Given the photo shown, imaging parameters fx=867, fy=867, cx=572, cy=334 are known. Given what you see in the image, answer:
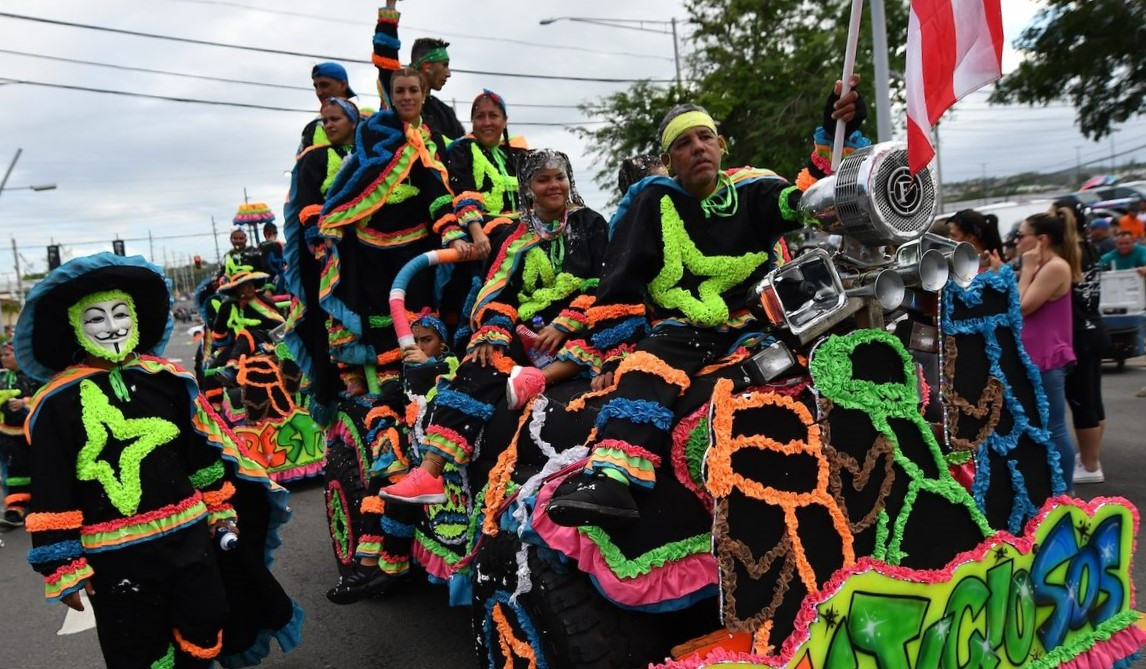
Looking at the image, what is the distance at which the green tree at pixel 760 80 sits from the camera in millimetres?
17969

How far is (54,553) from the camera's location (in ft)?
9.98

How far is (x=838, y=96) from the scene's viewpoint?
278 cm

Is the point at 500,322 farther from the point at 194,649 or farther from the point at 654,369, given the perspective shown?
the point at 194,649

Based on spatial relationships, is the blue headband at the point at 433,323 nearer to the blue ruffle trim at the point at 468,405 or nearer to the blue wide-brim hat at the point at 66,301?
the blue ruffle trim at the point at 468,405

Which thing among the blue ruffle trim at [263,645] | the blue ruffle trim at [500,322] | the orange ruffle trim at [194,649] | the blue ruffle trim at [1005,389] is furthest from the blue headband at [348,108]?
the blue ruffle trim at [1005,389]

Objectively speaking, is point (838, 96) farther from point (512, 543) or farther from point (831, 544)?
point (512, 543)

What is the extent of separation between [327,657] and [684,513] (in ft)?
8.52

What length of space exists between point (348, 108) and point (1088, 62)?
46.3ft

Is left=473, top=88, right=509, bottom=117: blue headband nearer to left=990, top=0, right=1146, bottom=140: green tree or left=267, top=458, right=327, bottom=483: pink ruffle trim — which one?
left=267, top=458, right=327, bottom=483: pink ruffle trim

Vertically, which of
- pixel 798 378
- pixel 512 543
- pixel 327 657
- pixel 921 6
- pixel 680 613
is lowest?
pixel 327 657

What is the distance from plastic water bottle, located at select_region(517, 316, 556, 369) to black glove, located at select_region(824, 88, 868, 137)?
1.45 m

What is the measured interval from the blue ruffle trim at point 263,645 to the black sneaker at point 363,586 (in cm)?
31

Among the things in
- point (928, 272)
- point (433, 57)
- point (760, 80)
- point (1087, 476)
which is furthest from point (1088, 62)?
point (928, 272)

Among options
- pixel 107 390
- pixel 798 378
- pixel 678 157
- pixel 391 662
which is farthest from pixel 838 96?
pixel 391 662
